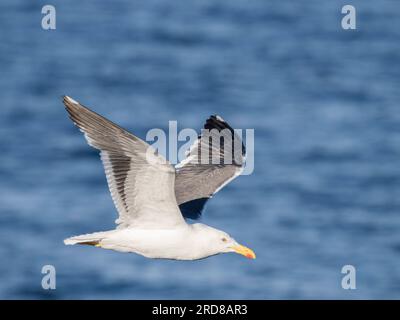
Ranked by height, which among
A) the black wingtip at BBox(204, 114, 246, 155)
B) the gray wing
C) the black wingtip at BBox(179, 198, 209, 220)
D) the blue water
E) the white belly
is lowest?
the white belly

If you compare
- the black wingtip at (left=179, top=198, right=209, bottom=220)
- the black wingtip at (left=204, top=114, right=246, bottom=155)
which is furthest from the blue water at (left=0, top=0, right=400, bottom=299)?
the black wingtip at (left=179, top=198, right=209, bottom=220)

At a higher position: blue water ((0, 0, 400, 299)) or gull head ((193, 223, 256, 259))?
blue water ((0, 0, 400, 299))

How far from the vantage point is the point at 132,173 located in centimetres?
871

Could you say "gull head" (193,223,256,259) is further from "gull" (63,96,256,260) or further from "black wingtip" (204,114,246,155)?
"black wingtip" (204,114,246,155)

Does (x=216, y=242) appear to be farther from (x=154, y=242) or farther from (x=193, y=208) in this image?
(x=193, y=208)

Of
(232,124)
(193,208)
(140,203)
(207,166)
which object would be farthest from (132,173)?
(232,124)

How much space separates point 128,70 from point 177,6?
16.1ft

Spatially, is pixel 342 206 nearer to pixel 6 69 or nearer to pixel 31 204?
pixel 31 204

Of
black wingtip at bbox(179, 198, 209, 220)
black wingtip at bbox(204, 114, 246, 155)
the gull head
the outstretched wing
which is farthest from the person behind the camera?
black wingtip at bbox(204, 114, 246, 155)

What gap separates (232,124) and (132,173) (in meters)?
18.8

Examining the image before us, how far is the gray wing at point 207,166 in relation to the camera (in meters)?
9.74

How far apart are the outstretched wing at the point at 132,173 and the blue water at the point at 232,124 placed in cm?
1007

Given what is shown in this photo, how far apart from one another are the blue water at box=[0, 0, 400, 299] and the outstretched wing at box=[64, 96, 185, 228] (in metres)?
10.1

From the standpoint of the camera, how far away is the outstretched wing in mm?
8516
